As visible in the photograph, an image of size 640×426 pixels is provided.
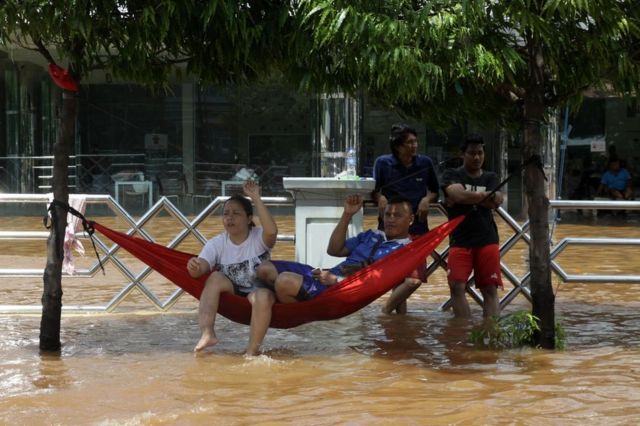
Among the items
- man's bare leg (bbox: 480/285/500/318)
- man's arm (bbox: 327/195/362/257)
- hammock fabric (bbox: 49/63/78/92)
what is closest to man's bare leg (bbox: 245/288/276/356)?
man's arm (bbox: 327/195/362/257)

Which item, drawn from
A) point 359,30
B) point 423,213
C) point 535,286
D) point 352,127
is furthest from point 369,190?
point 352,127

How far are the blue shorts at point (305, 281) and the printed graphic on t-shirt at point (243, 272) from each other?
165 mm

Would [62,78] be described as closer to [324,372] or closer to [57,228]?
[57,228]

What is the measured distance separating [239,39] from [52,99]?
18409 mm

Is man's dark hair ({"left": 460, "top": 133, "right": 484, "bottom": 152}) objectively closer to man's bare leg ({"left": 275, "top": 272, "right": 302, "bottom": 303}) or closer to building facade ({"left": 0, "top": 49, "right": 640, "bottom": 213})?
man's bare leg ({"left": 275, "top": 272, "right": 302, "bottom": 303})

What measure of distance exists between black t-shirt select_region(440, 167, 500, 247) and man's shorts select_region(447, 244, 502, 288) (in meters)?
0.06

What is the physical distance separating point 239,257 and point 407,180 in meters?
1.95

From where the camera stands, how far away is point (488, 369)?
23.1 ft

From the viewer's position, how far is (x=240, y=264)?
7.70m

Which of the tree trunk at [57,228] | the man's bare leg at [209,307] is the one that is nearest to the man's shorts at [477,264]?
the man's bare leg at [209,307]

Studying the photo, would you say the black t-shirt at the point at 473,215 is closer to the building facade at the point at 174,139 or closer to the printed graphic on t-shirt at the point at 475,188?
the printed graphic on t-shirt at the point at 475,188

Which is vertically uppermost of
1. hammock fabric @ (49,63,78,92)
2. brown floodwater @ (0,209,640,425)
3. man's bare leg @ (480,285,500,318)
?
hammock fabric @ (49,63,78,92)

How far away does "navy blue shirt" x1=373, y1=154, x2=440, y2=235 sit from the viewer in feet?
29.4

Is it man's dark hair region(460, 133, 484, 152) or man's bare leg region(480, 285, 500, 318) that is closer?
man's dark hair region(460, 133, 484, 152)
